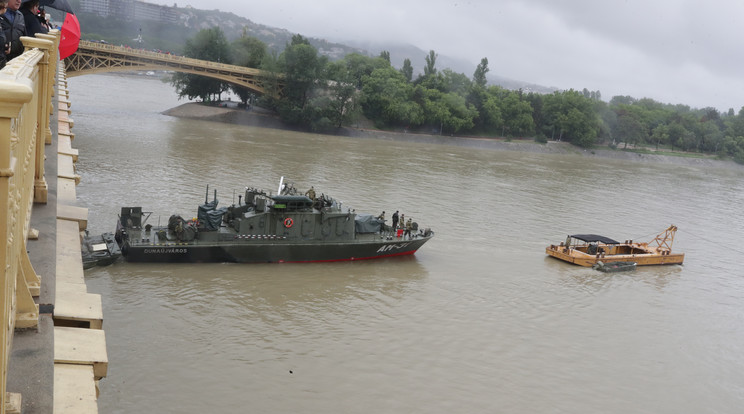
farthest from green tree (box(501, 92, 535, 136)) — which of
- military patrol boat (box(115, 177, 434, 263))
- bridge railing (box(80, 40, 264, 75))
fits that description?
military patrol boat (box(115, 177, 434, 263))

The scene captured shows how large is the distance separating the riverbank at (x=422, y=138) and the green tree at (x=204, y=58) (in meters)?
3.37

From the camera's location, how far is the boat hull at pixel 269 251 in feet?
84.7

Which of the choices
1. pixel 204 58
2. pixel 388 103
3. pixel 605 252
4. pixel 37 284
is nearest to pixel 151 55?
pixel 204 58

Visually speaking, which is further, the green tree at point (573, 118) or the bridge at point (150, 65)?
the green tree at point (573, 118)

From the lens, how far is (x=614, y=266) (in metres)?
34.2

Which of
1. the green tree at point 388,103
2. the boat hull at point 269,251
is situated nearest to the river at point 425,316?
the boat hull at point 269,251

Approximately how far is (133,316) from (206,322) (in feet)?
7.68

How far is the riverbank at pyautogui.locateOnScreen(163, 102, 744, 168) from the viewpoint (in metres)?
86.1

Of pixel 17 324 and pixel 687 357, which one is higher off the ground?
pixel 17 324

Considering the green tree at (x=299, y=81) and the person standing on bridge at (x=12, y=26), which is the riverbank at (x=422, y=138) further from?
the person standing on bridge at (x=12, y=26)

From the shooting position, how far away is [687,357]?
23.6 metres

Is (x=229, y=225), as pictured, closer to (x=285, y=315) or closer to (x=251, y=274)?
(x=251, y=274)

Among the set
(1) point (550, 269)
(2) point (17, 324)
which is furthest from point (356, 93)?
(2) point (17, 324)

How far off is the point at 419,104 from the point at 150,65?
40.3 metres
